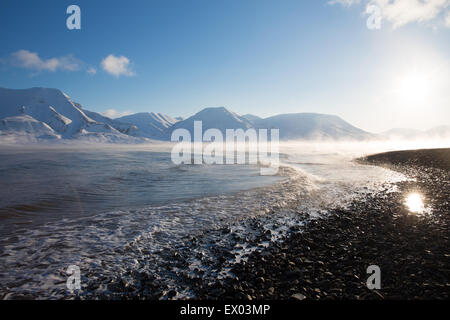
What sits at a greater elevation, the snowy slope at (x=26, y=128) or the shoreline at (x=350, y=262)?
the snowy slope at (x=26, y=128)

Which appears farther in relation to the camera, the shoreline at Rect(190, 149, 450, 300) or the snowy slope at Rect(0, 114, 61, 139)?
the snowy slope at Rect(0, 114, 61, 139)

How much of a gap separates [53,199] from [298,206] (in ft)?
50.0

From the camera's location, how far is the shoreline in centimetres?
511

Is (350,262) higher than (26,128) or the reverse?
the reverse

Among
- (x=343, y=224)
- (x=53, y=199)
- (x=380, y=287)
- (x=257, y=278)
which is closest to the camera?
(x=380, y=287)

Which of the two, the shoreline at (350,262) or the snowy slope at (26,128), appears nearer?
the shoreline at (350,262)

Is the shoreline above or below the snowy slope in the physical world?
below

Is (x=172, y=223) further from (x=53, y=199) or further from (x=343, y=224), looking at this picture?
(x=53, y=199)

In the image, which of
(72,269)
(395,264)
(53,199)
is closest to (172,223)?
(72,269)

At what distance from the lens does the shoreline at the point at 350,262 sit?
511cm

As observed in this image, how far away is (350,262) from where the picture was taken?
248 inches

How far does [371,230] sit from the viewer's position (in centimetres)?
855

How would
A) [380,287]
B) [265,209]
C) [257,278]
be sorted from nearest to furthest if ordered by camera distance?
[380,287]
[257,278]
[265,209]

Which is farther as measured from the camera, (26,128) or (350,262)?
(26,128)
